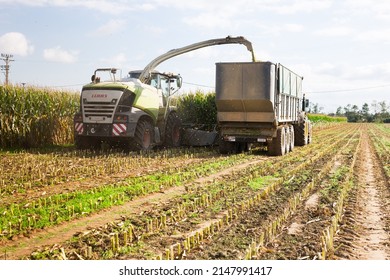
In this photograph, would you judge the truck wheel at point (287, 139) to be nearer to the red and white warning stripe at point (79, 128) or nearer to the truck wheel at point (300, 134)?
the truck wheel at point (300, 134)

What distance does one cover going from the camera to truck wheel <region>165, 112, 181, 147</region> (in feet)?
55.1

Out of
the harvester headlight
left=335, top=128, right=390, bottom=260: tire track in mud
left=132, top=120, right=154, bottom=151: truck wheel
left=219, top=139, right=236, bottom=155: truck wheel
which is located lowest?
left=335, top=128, right=390, bottom=260: tire track in mud

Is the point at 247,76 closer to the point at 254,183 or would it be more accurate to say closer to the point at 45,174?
the point at 254,183

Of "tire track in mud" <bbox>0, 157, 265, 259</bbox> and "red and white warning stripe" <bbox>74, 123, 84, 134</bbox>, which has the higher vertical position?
"red and white warning stripe" <bbox>74, 123, 84, 134</bbox>

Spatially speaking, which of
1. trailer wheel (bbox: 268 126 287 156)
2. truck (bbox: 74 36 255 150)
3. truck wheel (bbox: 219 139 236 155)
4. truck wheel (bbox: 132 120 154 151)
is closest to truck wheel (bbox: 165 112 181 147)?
truck (bbox: 74 36 255 150)

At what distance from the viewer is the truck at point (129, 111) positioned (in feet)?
46.6

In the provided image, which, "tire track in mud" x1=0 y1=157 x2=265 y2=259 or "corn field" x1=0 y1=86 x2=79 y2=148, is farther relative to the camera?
"corn field" x1=0 y1=86 x2=79 y2=148

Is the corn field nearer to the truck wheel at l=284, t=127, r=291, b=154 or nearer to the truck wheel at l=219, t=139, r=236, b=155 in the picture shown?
the truck wheel at l=219, t=139, r=236, b=155

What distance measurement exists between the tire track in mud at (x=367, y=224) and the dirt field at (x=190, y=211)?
1cm

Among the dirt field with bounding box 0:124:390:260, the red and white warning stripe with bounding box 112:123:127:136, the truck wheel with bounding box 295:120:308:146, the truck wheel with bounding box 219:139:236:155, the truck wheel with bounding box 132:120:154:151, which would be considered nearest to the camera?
the dirt field with bounding box 0:124:390:260

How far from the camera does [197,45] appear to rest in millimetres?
18922

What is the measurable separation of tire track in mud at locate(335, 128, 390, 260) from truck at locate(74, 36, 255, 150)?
6993 mm

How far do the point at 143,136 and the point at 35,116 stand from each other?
4.63 metres

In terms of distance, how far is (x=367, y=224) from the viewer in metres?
6.45
